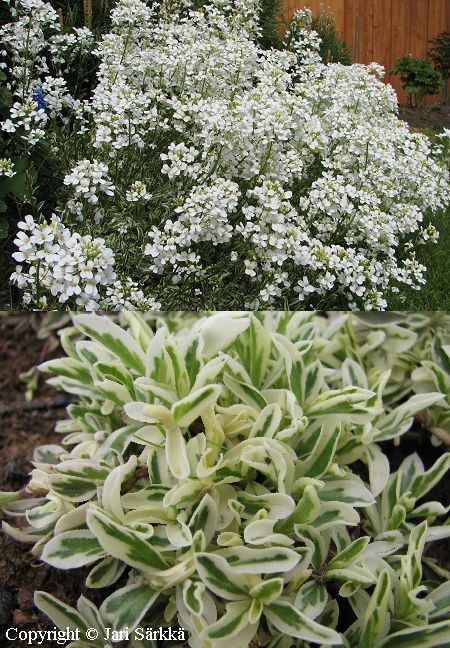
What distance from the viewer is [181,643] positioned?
99cm

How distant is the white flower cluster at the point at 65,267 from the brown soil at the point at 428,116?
114 inches

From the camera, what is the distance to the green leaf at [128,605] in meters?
0.97

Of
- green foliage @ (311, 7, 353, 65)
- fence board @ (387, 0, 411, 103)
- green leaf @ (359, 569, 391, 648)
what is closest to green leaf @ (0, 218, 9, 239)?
green leaf @ (359, 569, 391, 648)

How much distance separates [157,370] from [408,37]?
12.0 feet

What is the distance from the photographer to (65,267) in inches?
83.0

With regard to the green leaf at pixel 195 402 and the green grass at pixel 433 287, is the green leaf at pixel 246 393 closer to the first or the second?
the green leaf at pixel 195 402

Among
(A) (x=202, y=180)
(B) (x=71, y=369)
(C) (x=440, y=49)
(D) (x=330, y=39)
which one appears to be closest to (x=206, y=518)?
(B) (x=71, y=369)

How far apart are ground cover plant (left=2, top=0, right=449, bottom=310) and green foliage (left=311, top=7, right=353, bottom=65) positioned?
0.93 m

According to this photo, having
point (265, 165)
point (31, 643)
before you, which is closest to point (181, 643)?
point (31, 643)

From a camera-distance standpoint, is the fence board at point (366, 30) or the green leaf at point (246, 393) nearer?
the green leaf at point (246, 393)

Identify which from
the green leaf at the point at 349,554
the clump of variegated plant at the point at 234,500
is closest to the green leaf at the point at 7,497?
the clump of variegated plant at the point at 234,500

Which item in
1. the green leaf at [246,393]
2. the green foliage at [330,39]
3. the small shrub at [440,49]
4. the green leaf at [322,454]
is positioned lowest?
the green leaf at [322,454]

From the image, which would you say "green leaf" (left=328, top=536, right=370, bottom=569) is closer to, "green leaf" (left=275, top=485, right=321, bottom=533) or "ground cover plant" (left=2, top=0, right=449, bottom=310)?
"green leaf" (left=275, top=485, right=321, bottom=533)

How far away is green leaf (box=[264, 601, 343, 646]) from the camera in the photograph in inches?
35.5
